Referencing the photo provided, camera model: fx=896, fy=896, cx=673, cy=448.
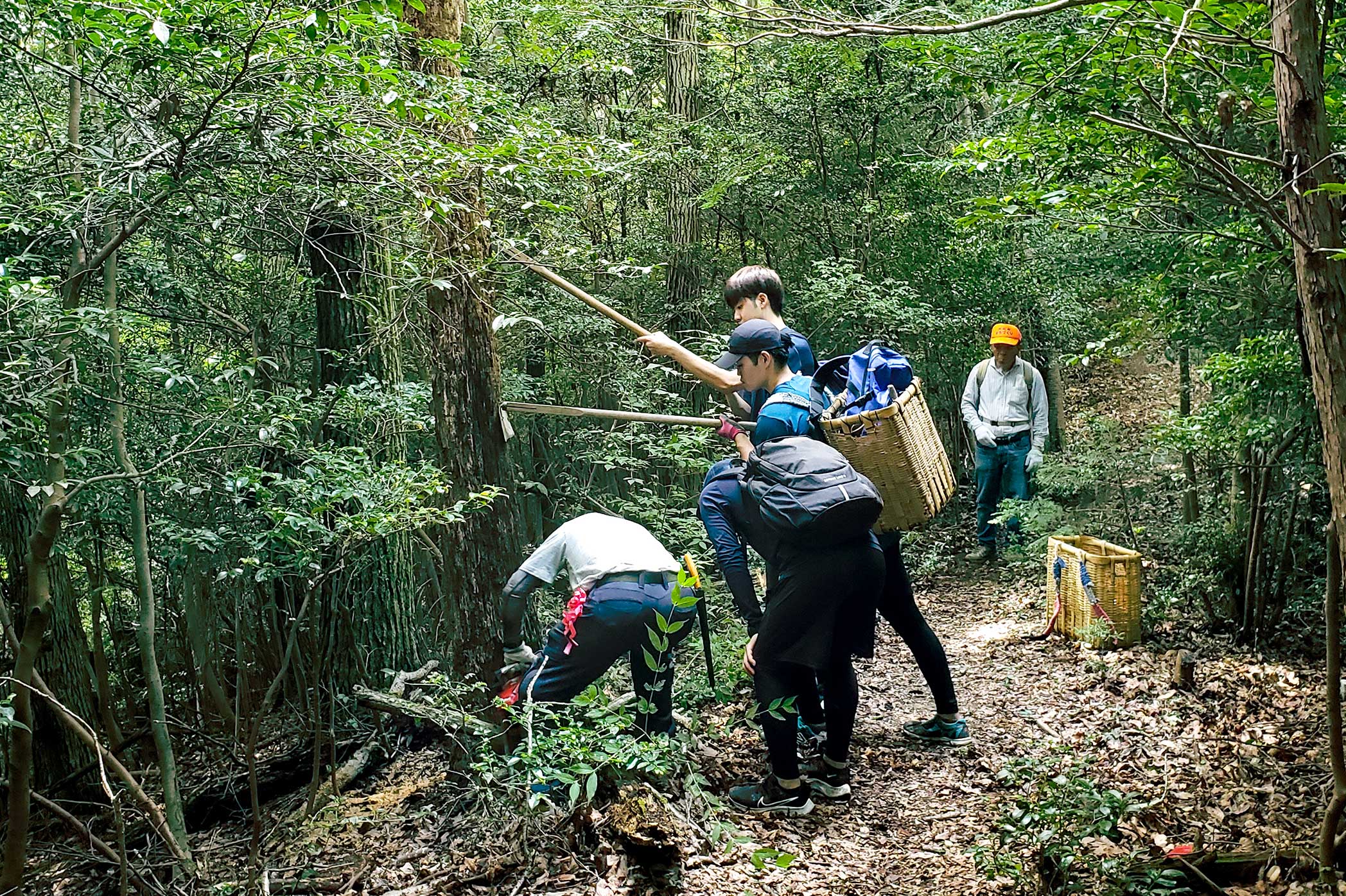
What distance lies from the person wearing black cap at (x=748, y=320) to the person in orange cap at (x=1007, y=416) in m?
3.57

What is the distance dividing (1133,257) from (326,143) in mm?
5628

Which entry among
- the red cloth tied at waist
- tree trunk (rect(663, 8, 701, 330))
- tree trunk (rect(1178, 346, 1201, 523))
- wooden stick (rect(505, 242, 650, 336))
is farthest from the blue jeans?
the red cloth tied at waist

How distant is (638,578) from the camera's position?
14.1 feet

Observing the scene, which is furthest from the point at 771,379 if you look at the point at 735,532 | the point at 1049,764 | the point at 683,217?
the point at 683,217

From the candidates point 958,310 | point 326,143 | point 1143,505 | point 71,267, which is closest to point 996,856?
point 326,143

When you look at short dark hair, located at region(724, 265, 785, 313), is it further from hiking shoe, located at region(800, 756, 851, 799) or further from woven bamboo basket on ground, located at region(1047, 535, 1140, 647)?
woven bamboo basket on ground, located at region(1047, 535, 1140, 647)

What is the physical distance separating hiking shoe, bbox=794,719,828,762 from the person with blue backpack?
1.10 ft

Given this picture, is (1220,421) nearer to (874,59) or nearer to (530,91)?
(874,59)

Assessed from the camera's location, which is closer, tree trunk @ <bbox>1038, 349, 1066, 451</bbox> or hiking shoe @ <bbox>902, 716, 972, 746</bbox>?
hiking shoe @ <bbox>902, 716, 972, 746</bbox>

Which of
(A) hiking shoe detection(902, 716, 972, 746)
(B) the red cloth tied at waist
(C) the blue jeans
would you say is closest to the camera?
(B) the red cloth tied at waist

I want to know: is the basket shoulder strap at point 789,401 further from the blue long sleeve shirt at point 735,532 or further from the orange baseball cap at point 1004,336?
the orange baseball cap at point 1004,336

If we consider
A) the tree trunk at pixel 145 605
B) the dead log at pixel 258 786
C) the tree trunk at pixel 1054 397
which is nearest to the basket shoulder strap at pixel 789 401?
the tree trunk at pixel 145 605

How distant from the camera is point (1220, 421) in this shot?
5.09 meters

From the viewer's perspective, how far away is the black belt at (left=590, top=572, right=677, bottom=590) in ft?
14.0
